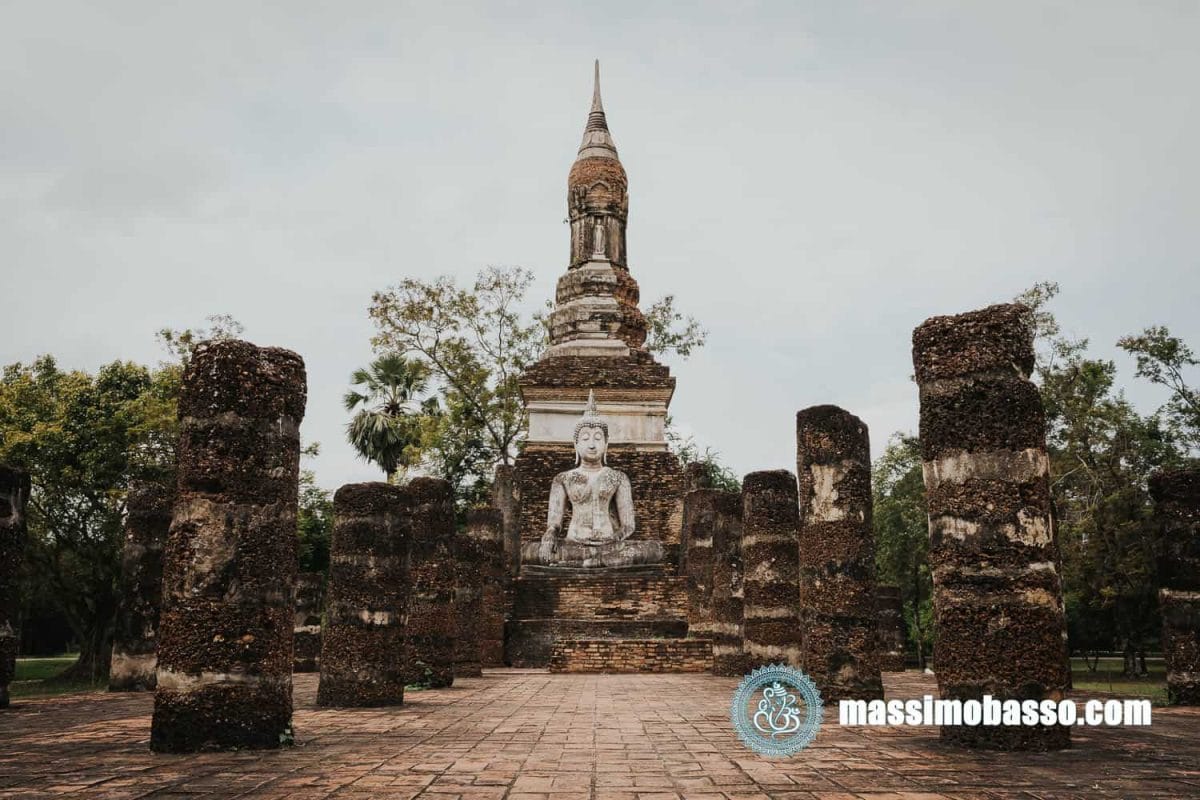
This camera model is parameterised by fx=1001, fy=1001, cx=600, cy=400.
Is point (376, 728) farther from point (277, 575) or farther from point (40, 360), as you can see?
point (40, 360)

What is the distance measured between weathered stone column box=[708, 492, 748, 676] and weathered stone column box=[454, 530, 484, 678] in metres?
3.86

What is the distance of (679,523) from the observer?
26031 mm

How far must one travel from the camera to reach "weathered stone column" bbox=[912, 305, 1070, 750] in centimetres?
704

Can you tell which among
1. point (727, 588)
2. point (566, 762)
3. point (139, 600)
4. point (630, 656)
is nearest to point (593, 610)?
point (630, 656)

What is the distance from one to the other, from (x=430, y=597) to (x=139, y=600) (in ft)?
13.4

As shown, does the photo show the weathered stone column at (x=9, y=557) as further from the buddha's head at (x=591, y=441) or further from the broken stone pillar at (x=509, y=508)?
the buddha's head at (x=591, y=441)

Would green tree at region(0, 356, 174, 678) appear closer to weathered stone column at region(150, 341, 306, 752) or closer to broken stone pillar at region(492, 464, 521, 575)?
broken stone pillar at region(492, 464, 521, 575)

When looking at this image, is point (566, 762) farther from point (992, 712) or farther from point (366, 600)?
point (366, 600)

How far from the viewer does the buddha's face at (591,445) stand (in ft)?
79.0

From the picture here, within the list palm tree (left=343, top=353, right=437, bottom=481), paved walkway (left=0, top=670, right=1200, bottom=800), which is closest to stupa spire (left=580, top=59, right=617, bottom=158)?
palm tree (left=343, top=353, right=437, bottom=481)

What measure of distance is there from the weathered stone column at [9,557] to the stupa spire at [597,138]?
23.0 meters

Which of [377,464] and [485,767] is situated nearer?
[485,767]

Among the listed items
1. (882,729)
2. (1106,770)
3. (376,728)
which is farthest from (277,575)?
(1106,770)

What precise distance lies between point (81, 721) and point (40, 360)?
13.4 meters
